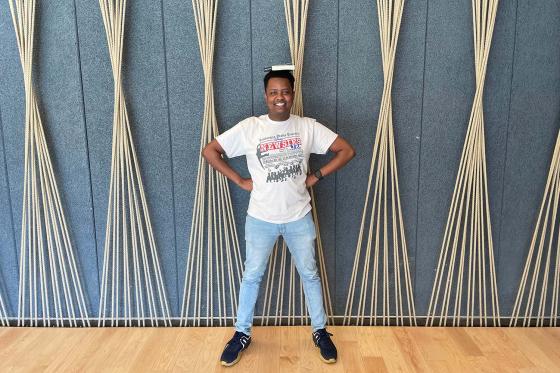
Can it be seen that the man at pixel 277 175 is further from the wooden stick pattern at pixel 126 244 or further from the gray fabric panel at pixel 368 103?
the wooden stick pattern at pixel 126 244

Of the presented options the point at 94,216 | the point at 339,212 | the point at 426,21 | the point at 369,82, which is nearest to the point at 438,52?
the point at 426,21

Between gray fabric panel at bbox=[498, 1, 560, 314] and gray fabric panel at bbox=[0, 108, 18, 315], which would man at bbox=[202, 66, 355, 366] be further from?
gray fabric panel at bbox=[0, 108, 18, 315]

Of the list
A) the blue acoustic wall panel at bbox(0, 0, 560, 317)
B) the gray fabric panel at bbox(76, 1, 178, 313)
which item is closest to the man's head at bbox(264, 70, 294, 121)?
the blue acoustic wall panel at bbox(0, 0, 560, 317)

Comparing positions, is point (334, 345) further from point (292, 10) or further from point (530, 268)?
point (292, 10)

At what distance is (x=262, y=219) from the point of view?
1949mm

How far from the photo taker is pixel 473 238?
226 cm

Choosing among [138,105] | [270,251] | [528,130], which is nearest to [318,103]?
[270,251]

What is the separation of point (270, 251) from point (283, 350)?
477 millimetres

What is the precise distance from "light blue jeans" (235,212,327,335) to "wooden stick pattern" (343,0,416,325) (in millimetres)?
341

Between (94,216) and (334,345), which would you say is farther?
(94,216)

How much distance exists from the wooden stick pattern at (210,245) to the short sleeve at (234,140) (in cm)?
22

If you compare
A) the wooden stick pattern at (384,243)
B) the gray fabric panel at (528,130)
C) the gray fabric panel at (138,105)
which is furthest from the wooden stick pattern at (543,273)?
the gray fabric panel at (138,105)

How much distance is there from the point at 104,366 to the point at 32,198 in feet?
2.89

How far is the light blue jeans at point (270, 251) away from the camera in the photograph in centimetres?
196
